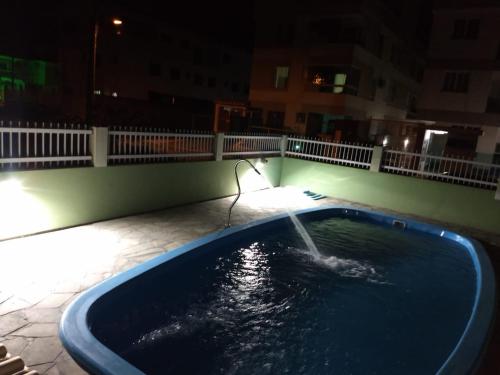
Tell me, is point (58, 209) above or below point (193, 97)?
below

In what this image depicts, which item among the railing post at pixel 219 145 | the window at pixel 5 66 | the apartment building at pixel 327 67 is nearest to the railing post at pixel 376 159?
the railing post at pixel 219 145

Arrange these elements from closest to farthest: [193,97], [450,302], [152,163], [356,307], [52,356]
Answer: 1. [52,356]
2. [356,307]
3. [450,302]
4. [152,163]
5. [193,97]

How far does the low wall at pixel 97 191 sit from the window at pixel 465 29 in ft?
52.3

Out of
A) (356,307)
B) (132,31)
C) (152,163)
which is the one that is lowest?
(356,307)

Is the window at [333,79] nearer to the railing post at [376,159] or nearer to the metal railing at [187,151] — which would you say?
the metal railing at [187,151]

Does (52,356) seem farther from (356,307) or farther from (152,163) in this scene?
(152,163)

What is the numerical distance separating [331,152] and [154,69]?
62.6 ft

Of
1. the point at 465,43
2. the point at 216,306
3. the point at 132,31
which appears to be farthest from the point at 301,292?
the point at 132,31

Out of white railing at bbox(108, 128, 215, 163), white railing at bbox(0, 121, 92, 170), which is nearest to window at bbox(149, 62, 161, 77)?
white railing at bbox(108, 128, 215, 163)

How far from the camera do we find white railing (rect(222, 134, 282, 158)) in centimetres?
1106

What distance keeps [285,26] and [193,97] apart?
10.5 metres

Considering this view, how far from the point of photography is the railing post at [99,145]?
7328mm

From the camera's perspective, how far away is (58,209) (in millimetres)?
6906

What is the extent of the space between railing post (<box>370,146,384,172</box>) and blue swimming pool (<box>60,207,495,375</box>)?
3691mm
